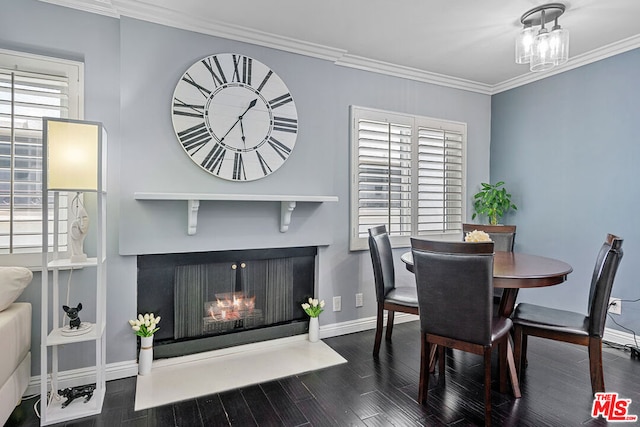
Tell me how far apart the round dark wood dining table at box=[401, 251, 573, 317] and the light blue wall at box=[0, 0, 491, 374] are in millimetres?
1085

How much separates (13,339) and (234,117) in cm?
193

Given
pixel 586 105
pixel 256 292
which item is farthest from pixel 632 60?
pixel 256 292

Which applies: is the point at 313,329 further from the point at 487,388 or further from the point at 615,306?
the point at 615,306

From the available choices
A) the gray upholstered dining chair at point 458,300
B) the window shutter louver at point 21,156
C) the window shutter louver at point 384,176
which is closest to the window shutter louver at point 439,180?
the window shutter louver at point 384,176

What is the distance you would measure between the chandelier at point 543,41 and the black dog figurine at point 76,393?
11.9 ft

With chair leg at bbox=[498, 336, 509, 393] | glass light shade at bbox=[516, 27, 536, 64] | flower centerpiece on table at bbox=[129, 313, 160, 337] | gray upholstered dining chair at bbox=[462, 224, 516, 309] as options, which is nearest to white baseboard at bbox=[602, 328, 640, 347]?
gray upholstered dining chair at bbox=[462, 224, 516, 309]

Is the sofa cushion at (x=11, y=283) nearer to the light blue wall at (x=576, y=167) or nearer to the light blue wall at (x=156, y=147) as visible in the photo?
the light blue wall at (x=156, y=147)

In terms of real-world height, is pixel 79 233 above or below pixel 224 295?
above

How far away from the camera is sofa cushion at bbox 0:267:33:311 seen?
6.54ft

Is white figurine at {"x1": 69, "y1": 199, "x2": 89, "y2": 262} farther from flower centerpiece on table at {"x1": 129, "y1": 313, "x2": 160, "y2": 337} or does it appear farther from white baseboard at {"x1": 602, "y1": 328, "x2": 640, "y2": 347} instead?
white baseboard at {"x1": 602, "y1": 328, "x2": 640, "y2": 347}

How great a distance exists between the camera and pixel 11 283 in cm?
202

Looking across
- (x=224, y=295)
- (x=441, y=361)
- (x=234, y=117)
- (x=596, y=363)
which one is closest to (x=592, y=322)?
(x=596, y=363)

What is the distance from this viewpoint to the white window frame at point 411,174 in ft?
11.2

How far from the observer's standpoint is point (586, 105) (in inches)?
131
